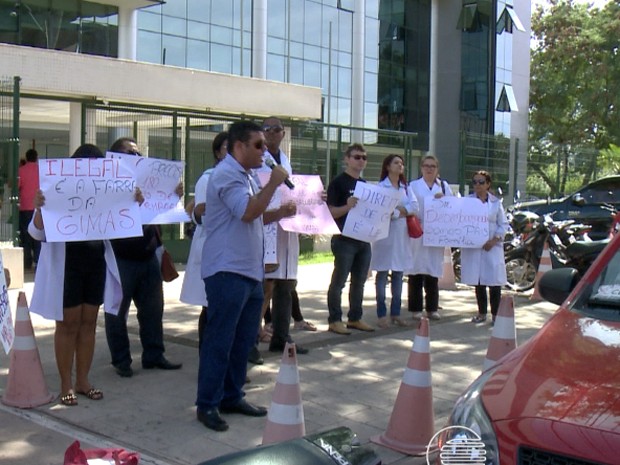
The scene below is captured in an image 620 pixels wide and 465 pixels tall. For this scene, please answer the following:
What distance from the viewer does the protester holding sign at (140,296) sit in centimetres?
662

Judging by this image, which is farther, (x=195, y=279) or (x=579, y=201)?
(x=579, y=201)

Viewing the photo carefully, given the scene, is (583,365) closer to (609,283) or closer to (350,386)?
(609,283)

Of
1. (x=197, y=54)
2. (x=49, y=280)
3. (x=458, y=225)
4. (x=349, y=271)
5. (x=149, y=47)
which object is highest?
(x=197, y=54)

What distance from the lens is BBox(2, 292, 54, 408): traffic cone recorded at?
5832mm

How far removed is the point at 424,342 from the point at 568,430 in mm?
2509

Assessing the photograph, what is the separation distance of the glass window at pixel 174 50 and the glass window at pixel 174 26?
196 millimetres

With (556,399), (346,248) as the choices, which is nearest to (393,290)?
(346,248)

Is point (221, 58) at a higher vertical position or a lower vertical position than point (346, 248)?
higher

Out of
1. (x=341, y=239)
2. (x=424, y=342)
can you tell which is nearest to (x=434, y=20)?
(x=341, y=239)

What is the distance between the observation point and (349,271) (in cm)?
848

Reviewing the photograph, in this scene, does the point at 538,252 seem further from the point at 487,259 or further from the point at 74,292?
the point at 74,292

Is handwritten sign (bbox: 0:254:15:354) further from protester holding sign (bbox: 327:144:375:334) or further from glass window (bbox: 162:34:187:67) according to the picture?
glass window (bbox: 162:34:187:67)

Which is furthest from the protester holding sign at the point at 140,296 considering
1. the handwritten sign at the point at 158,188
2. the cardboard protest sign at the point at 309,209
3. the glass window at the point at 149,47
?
the glass window at the point at 149,47

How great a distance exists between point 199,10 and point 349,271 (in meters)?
26.1
